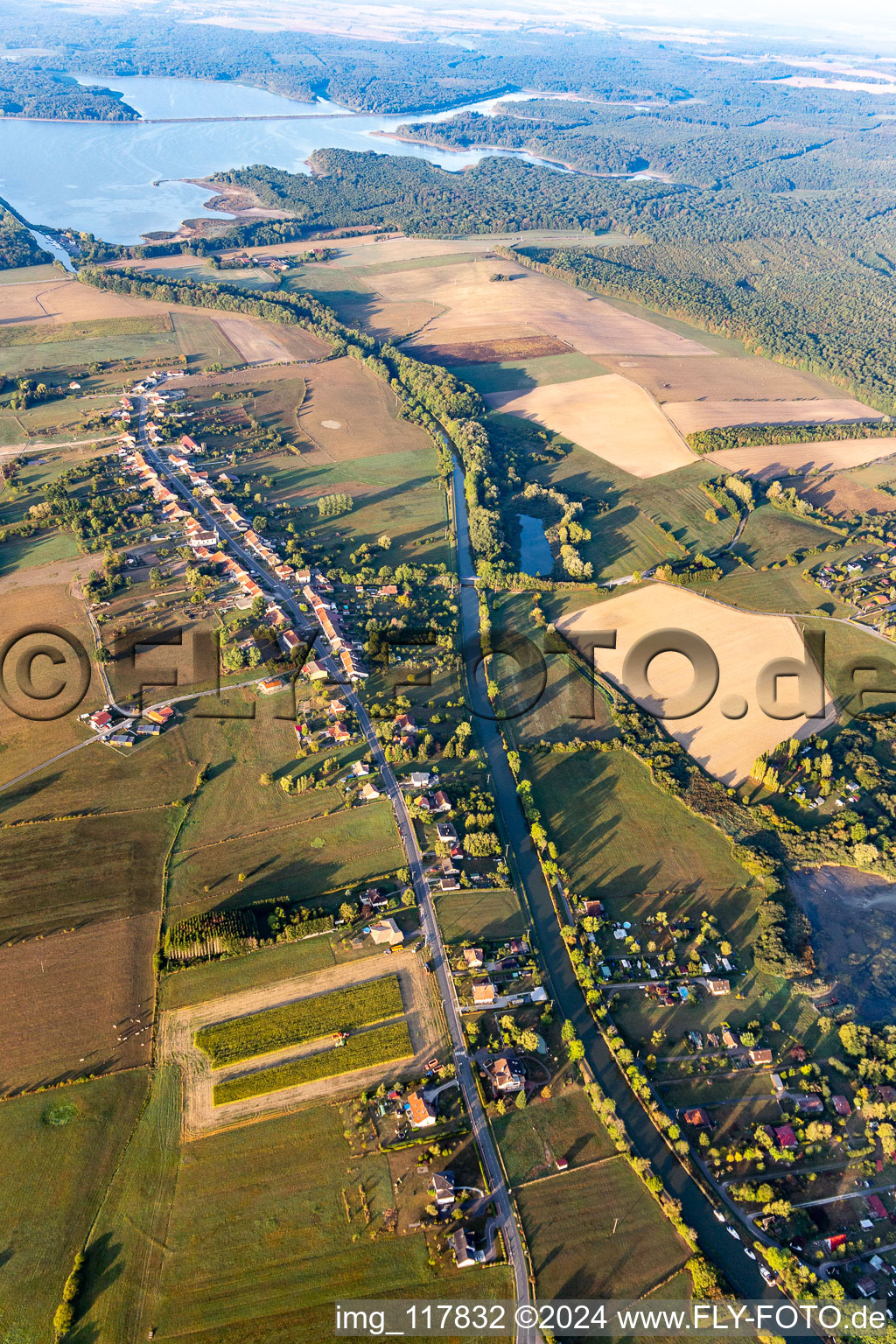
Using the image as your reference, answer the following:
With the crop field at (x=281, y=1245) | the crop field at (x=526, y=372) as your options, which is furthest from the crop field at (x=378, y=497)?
the crop field at (x=281, y=1245)

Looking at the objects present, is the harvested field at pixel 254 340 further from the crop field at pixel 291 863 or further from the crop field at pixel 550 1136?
the crop field at pixel 550 1136

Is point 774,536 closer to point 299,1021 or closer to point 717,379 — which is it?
point 717,379

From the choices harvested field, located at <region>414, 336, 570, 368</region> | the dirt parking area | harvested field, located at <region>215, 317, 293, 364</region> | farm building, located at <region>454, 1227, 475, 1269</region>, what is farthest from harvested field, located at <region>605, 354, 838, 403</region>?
farm building, located at <region>454, 1227, 475, 1269</region>

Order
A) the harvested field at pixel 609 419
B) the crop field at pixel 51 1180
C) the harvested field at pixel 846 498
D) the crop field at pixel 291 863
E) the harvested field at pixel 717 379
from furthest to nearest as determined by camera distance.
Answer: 1. the harvested field at pixel 717 379
2. the harvested field at pixel 609 419
3. the harvested field at pixel 846 498
4. the crop field at pixel 291 863
5. the crop field at pixel 51 1180

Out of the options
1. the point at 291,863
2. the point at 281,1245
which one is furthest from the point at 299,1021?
the point at 291,863

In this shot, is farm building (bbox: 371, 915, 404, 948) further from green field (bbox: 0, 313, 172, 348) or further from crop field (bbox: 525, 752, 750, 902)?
green field (bbox: 0, 313, 172, 348)

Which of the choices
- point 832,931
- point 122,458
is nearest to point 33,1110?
point 832,931

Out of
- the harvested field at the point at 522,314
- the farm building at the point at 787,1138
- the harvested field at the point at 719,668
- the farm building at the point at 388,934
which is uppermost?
the harvested field at the point at 522,314

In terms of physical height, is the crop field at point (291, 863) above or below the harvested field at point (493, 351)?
below
